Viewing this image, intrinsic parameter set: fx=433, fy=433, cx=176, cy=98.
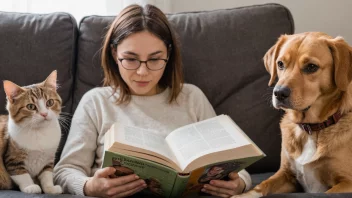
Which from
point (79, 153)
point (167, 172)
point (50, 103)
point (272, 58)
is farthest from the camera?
point (272, 58)

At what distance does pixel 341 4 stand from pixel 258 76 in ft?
3.00

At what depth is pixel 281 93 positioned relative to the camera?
1517 mm

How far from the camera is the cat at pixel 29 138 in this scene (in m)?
1.42

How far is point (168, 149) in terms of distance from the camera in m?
1.36

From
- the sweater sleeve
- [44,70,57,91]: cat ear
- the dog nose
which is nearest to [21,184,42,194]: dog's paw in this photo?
the sweater sleeve

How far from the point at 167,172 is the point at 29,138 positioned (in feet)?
1.68

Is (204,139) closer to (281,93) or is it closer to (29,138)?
(281,93)

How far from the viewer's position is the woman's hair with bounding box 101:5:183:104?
1.68 m

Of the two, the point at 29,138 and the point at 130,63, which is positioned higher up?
the point at 130,63

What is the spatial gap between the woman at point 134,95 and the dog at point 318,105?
0.87ft

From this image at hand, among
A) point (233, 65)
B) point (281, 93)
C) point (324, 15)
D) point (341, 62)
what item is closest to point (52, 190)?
point (281, 93)

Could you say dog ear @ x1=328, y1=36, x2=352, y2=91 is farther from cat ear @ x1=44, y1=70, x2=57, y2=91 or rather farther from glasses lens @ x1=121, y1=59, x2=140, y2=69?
cat ear @ x1=44, y1=70, x2=57, y2=91

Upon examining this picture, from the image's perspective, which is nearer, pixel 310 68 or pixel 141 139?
pixel 141 139

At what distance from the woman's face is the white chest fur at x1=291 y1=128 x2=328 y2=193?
2.03 ft
